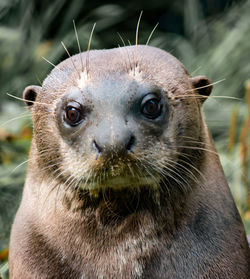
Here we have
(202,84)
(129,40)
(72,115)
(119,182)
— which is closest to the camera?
(119,182)

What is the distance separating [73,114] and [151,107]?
33cm

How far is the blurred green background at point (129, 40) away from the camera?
6.05 meters

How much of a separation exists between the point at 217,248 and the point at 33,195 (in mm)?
913

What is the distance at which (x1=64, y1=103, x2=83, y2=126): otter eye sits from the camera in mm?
2543

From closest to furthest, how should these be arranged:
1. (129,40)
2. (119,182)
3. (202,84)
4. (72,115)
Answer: (119,182) → (72,115) → (202,84) → (129,40)

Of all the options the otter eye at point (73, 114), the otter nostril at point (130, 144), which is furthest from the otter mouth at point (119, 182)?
the otter eye at point (73, 114)

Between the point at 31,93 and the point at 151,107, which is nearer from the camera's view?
the point at 151,107

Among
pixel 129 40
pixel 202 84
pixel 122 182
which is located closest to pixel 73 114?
pixel 122 182

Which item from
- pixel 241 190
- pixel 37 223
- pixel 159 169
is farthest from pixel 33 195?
pixel 241 190

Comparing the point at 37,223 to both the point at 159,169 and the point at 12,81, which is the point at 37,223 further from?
the point at 12,81

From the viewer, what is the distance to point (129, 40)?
23.0 ft

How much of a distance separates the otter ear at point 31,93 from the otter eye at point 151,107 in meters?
0.63

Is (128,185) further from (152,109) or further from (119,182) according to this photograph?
(152,109)

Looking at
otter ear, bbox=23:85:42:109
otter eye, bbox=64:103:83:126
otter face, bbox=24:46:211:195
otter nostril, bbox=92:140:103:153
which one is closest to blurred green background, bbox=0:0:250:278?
otter ear, bbox=23:85:42:109
